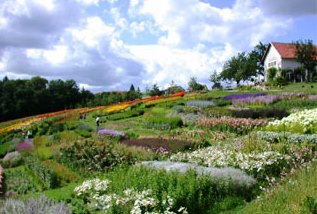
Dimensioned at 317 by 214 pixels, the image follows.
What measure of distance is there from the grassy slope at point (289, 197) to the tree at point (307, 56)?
46.6 metres

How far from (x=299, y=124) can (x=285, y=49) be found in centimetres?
4719

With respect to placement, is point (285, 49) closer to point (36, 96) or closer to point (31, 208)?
point (36, 96)

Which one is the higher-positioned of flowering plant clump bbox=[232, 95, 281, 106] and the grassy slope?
flowering plant clump bbox=[232, 95, 281, 106]

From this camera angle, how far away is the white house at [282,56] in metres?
58.3

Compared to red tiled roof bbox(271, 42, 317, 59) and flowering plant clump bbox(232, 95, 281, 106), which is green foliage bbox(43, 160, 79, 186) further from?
red tiled roof bbox(271, 42, 317, 59)

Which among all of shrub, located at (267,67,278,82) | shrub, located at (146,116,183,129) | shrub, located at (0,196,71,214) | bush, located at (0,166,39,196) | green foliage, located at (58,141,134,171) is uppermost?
shrub, located at (267,67,278,82)

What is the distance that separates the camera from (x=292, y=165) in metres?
10.9

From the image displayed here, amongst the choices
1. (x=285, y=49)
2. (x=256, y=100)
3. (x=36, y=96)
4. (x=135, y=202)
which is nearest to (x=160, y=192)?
(x=135, y=202)

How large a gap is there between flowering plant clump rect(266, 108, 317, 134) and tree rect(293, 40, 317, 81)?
37.4 metres

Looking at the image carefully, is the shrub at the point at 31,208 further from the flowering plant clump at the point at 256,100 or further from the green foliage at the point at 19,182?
the flowering plant clump at the point at 256,100

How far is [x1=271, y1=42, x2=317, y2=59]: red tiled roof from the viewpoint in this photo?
5856 centimetres

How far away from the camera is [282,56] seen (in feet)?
191

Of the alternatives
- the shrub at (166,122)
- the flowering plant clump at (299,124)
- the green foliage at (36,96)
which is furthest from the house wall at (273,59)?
the flowering plant clump at (299,124)

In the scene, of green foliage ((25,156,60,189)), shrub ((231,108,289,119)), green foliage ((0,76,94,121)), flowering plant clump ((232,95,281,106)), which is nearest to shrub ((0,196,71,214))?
green foliage ((25,156,60,189))
